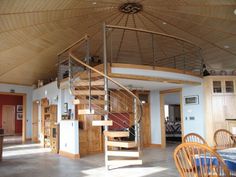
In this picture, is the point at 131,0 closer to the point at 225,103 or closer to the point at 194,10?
the point at 194,10

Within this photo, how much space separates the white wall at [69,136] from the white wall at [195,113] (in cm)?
404

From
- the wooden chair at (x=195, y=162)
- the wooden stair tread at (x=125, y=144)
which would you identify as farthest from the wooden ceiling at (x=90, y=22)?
the wooden chair at (x=195, y=162)

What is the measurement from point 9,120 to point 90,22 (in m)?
11.3

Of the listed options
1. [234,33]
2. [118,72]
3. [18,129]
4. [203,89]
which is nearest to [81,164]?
[118,72]

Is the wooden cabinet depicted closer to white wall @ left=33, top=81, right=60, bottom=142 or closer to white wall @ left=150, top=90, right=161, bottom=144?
white wall @ left=150, top=90, right=161, bottom=144

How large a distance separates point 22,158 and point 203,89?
6314mm

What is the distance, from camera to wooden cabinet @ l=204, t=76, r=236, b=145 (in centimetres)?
790

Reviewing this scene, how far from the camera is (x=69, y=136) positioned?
7.58m

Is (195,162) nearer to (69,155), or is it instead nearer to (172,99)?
(69,155)

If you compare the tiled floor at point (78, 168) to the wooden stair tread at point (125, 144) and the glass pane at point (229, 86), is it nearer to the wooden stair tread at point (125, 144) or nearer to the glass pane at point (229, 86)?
the wooden stair tread at point (125, 144)

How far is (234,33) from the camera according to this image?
7.88 m

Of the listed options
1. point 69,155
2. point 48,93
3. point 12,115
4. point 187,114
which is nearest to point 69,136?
point 69,155

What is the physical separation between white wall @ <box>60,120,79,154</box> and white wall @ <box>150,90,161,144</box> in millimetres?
3590

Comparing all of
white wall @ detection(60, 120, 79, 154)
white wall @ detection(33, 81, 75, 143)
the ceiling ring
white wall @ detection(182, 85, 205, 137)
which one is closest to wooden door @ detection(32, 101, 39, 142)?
white wall @ detection(33, 81, 75, 143)
